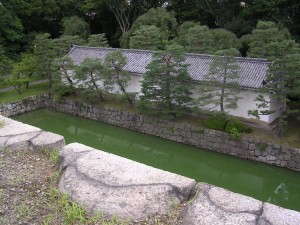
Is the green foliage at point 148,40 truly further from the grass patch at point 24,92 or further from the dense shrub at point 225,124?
the dense shrub at point 225,124

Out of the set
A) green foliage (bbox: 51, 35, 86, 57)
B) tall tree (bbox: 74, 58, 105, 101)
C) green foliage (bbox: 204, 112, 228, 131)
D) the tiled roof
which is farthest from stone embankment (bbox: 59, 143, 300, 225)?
green foliage (bbox: 51, 35, 86, 57)

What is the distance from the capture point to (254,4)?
82.2ft

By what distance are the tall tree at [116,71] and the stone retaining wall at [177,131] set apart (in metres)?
1.50

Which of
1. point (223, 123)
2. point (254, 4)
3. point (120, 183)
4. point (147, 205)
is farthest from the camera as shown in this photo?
point (254, 4)

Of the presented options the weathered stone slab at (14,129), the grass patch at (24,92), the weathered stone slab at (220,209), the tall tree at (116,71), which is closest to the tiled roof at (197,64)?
the tall tree at (116,71)

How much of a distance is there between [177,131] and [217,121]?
1981 mm

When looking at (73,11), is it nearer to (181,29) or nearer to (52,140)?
(181,29)

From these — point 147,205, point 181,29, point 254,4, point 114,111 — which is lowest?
point 114,111

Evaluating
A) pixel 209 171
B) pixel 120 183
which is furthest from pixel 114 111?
pixel 120 183

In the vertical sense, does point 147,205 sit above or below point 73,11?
below

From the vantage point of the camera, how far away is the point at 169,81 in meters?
14.5

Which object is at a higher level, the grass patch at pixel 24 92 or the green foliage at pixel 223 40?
the green foliage at pixel 223 40

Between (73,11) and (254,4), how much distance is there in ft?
56.2

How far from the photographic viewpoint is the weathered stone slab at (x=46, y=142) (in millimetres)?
4193
